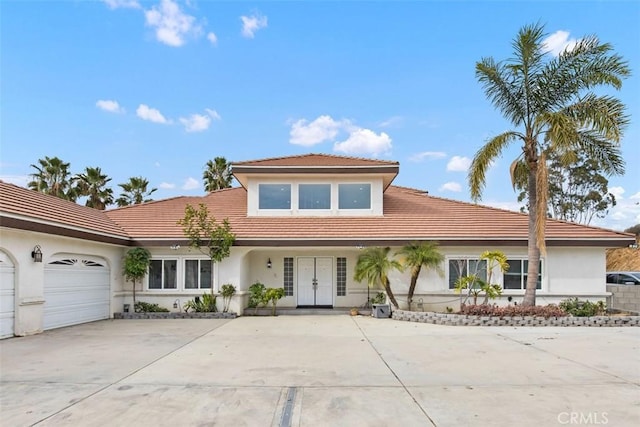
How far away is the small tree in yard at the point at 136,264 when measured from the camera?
51.8 ft

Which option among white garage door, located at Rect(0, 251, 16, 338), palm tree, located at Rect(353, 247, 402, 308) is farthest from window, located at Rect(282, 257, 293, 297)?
white garage door, located at Rect(0, 251, 16, 338)

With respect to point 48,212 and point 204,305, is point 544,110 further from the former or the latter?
point 48,212

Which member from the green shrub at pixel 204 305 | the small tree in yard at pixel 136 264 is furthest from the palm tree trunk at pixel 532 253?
the small tree in yard at pixel 136 264

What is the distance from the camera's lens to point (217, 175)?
36.5m

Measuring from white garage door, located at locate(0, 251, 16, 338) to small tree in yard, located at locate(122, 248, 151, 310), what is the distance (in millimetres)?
4684

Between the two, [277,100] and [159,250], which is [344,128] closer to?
[277,100]

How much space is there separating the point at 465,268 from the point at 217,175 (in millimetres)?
25342

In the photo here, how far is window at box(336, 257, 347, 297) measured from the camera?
18.2 meters

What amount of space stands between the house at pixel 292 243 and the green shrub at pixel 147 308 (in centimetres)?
30

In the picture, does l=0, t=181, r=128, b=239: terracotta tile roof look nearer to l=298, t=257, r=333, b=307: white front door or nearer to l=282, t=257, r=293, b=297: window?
l=282, t=257, r=293, b=297: window

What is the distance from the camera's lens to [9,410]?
5.67 meters

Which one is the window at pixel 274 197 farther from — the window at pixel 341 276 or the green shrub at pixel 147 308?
the green shrub at pixel 147 308

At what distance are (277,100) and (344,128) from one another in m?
5.49

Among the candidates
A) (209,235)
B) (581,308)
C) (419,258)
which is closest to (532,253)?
(581,308)
